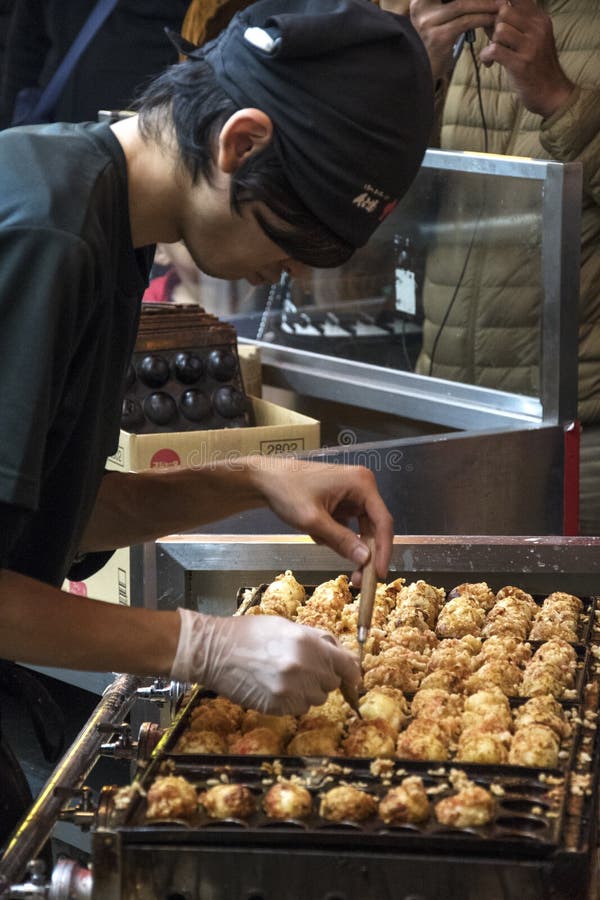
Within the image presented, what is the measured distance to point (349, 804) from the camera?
4.67 feet

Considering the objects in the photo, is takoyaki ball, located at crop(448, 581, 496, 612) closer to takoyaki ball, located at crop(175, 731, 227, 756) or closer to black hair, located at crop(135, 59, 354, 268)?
takoyaki ball, located at crop(175, 731, 227, 756)

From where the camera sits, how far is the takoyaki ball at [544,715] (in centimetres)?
165

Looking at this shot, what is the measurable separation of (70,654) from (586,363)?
2214 millimetres

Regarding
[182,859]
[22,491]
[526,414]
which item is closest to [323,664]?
[182,859]

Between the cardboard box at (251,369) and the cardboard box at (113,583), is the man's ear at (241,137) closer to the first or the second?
the cardboard box at (113,583)

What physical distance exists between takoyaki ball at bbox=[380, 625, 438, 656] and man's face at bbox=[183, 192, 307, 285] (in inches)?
24.5

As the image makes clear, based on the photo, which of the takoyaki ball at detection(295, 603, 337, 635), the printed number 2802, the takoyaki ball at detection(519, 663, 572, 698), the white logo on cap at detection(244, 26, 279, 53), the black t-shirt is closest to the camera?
the black t-shirt

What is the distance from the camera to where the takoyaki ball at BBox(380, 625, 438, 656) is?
1966 millimetres

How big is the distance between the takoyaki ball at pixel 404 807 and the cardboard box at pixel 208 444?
174cm

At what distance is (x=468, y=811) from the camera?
1.41 metres

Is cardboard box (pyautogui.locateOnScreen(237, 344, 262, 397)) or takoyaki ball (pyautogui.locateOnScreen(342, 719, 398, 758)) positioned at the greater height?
cardboard box (pyautogui.locateOnScreen(237, 344, 262, 397))

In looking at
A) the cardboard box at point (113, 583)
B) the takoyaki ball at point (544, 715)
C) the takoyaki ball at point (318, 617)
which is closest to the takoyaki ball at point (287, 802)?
the takoyaki ball at point (544, 715)

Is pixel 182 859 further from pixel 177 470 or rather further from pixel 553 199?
pixel 553 199

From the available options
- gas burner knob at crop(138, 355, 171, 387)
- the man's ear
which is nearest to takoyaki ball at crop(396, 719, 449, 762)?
the man's ear
